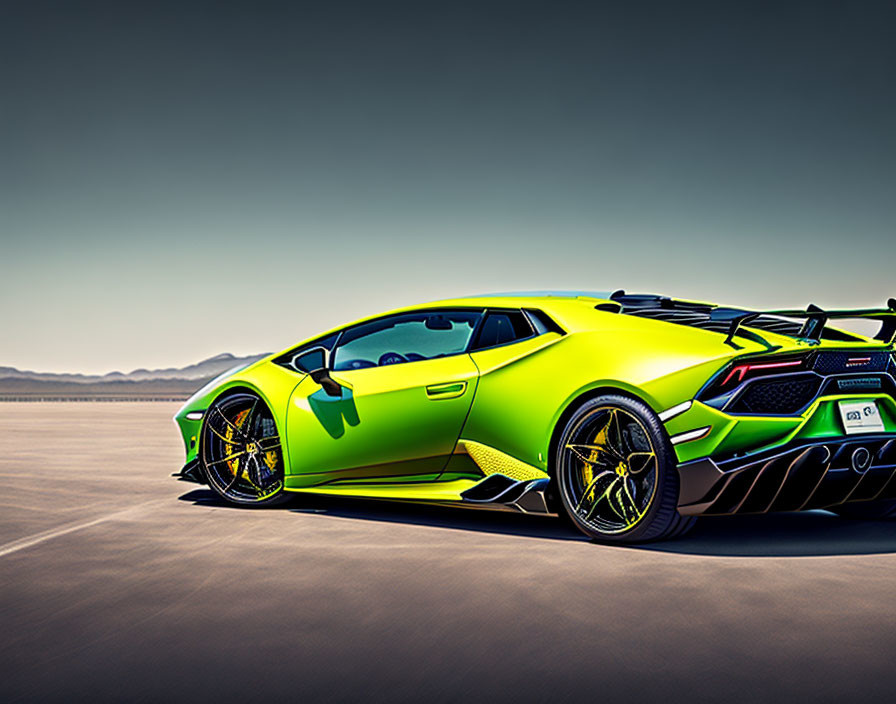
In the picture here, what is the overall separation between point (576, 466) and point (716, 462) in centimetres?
84

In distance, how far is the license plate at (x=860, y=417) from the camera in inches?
205

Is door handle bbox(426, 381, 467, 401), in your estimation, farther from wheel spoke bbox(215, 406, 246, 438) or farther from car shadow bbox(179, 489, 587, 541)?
wheel spoke bbox(215, 406, 246, 438)

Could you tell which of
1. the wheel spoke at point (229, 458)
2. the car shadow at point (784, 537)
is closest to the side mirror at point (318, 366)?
the wheel spoke at point (229, 458)

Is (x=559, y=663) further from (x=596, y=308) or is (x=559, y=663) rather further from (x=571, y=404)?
(x=596, y=308)

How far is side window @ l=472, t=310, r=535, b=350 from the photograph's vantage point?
6.09 metres

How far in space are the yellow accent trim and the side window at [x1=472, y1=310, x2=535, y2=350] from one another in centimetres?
64

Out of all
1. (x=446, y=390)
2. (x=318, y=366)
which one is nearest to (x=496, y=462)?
(x=446, y=390)

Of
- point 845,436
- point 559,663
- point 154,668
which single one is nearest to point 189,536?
point 154,668

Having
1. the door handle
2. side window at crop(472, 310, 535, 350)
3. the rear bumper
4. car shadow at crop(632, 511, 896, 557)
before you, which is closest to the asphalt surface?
car shadow at crop(632, 511, 896, 557)

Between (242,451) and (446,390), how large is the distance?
6.49 feet

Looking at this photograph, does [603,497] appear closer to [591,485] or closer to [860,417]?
[591,485]

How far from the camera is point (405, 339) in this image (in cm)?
699

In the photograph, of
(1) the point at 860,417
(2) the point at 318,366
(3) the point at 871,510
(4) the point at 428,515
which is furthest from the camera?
(2) the point at 318,366

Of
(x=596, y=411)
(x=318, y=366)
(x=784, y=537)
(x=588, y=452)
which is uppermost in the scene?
(x=318, y=366)
